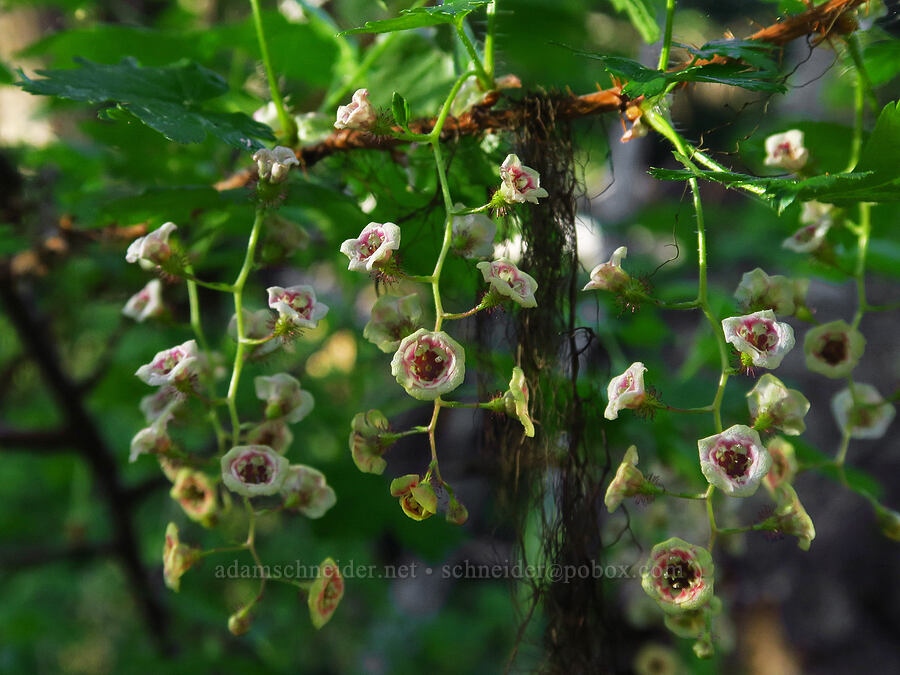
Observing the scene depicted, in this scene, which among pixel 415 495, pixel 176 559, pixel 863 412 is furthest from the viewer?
pixel 863 412

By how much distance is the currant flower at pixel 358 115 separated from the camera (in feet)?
1.75

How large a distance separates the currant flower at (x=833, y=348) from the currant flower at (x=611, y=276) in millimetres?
248

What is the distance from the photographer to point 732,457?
494 mm

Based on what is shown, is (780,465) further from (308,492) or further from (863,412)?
(308,492)

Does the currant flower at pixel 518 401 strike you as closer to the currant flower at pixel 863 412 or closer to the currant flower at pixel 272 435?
the currant flower at pixel 272 435

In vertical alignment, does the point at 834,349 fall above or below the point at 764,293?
below

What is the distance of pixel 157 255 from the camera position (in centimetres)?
60

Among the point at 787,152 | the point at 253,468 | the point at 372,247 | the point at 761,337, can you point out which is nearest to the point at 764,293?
the point at 761,337

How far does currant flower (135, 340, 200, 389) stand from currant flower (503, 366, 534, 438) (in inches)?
9.7

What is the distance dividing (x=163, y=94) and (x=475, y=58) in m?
0.28

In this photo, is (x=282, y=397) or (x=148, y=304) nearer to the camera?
(x=282, y=397)

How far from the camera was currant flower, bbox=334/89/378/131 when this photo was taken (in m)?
0.53

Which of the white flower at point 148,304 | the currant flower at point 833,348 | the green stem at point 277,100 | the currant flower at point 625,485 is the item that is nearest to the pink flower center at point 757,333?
the currant flower at point 625,485

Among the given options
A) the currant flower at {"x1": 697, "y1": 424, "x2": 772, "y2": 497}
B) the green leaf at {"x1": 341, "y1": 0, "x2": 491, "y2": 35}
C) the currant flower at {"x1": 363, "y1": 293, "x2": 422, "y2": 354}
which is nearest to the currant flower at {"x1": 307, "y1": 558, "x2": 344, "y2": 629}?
the currant flower at {"x1": 363, "y1": 293, "x2": 422, "y2": 354}
